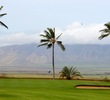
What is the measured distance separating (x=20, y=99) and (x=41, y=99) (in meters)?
1.86

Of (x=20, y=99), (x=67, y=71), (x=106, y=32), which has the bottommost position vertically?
Answer: (x=20, y=99)

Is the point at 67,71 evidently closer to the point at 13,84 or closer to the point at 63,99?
the point at 13,84

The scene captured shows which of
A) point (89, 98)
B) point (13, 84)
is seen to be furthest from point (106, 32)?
point (89, 98)

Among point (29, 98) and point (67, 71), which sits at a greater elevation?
point (67, 71)

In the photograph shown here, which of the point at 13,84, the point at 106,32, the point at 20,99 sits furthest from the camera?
the point at 106,32

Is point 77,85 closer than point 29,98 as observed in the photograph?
No

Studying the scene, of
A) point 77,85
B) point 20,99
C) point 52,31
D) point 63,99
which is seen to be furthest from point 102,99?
point 52,31

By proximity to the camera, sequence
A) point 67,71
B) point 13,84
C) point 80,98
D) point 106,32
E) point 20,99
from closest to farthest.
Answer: point 20,99
point 80,98
point 13,84
point 106,32
point 67,71

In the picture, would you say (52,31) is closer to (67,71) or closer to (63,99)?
(67,71)

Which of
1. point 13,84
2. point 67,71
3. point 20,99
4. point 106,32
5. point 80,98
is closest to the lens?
point 20,99

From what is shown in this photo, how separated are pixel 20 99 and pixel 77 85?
2229 cm

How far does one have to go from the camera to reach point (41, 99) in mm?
28391

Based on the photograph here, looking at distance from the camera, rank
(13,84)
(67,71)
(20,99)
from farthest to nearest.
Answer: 1. (67,71)
2. (13,84)
3. (20,99)

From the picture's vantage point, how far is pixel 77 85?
161 feet
